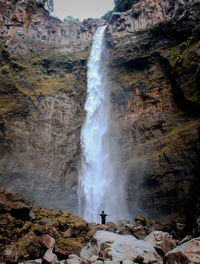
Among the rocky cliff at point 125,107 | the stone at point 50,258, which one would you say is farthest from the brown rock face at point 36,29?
the stone at point 50,258

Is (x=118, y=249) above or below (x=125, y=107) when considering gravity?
below

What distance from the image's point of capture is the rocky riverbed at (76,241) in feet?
25.3

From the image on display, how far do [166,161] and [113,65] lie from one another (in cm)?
1263

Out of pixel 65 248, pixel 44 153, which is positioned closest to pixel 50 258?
pixel 65 248

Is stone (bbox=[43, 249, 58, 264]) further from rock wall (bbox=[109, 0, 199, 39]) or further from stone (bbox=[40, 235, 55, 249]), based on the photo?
rock wall (bbox=[109, 0, 199, 39])

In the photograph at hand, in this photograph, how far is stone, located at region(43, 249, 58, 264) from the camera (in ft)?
24.2

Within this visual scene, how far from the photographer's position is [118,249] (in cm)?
895

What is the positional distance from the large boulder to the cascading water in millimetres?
7199

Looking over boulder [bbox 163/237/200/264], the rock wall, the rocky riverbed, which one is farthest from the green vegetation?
boulder [bbox 163/237/200/264]

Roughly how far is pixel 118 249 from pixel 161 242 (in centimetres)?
182

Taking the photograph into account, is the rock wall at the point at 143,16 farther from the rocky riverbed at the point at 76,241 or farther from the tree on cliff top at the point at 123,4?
the rocky riverbed at the point at 76,241

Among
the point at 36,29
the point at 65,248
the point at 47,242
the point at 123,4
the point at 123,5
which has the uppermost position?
the point at 123,4

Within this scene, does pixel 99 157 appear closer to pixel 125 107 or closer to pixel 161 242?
pixel 125 107

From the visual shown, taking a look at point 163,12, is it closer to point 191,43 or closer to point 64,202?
point 191,43
